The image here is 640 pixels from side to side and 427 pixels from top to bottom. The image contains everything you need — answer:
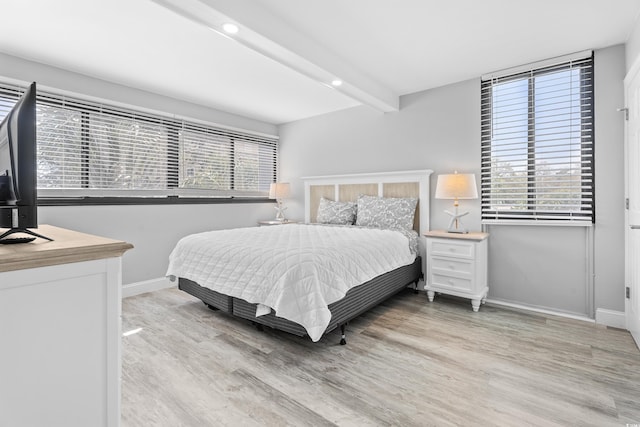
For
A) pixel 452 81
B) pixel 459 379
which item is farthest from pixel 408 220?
pixel 459 379

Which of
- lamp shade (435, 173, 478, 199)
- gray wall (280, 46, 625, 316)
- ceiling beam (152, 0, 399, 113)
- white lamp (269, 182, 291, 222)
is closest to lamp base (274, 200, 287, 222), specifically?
white lamp (269, 182, 291, 222)

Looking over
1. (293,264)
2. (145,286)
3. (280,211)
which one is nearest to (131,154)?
(145,286)

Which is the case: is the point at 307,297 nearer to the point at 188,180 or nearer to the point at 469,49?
the point at 469,49

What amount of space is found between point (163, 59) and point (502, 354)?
3.68 metres

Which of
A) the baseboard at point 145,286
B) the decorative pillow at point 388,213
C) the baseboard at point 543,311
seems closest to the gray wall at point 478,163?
the baseboard at point 543,311

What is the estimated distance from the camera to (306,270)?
7.02 ft

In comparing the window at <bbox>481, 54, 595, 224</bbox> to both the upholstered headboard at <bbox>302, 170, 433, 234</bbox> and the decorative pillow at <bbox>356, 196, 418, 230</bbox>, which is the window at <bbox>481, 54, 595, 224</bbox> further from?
the decorative pillow at <bbox>356, 196, 418, 230</bbox>

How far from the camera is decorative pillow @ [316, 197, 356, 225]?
4.18 m

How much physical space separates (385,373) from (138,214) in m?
3.12

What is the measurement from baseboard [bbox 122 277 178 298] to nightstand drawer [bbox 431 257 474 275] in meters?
3.07

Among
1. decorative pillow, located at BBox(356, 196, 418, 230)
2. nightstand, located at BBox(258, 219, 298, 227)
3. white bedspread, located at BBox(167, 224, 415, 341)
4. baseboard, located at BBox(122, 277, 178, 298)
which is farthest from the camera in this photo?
nightstand, located at BBox(258, 219, 298, 227)

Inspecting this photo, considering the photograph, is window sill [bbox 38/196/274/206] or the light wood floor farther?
window sill [bbox 38/196/274/206]

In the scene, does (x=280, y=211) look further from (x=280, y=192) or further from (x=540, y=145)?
(x=540, y=145)

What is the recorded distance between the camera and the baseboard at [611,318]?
107 inches
